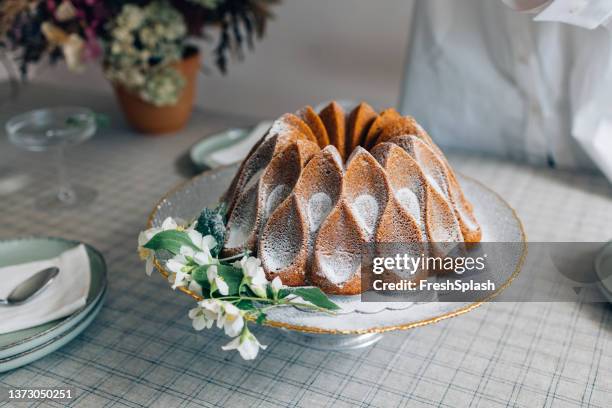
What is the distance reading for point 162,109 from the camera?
1.45 metres

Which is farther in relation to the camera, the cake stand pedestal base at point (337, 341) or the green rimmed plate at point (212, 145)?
the green rimmed plate at point (212, 145)

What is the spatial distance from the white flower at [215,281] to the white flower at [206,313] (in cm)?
3

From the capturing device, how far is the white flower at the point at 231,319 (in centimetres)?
66

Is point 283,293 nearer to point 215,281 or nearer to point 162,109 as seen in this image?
point 215,281

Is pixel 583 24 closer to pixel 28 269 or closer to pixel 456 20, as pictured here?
pixel 456 20

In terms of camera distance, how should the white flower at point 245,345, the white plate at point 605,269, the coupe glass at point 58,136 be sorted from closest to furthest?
the white flower at point 245,345 → the white plate at point 605,269 → the coupe glass at point 58,136

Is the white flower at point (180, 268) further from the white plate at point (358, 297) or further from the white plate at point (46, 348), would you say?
the white plate at point (46, 348)

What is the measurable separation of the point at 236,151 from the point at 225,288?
2.11 ft

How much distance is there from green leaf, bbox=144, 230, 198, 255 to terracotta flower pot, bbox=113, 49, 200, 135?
0.75 m

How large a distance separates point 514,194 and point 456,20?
1.25 feet

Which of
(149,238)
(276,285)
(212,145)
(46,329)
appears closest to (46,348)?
(46,329)

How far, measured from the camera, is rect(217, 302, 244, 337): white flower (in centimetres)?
66

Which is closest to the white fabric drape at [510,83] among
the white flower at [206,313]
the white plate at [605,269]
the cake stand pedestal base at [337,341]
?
the white plate at [605,269]

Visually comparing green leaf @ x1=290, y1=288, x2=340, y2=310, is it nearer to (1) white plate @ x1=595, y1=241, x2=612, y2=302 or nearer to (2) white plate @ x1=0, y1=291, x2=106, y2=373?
(2) white plate @ x1=0, y1=291, x2=106, y2=373
